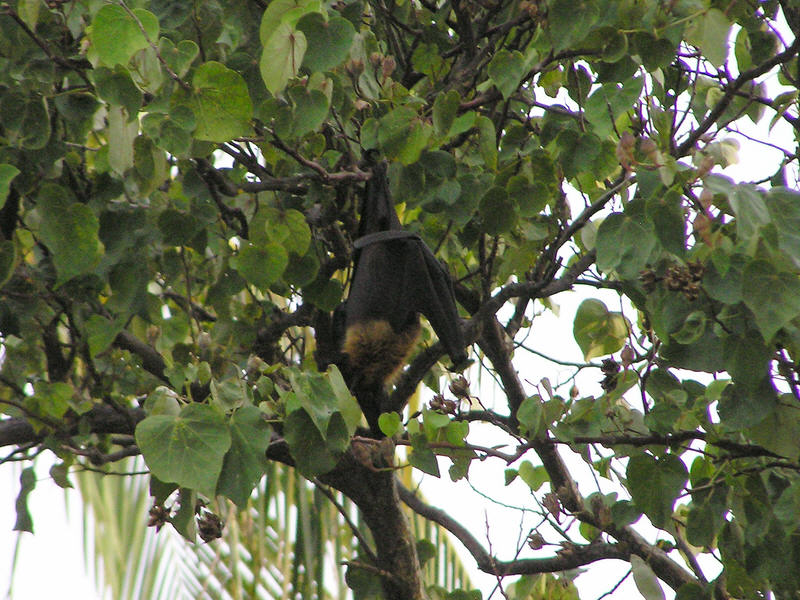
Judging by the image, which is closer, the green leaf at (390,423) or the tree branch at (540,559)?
the green leaf at (390,423)

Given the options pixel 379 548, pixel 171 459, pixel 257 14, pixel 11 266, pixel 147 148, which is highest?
pixel 257 14

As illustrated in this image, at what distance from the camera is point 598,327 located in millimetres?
3408

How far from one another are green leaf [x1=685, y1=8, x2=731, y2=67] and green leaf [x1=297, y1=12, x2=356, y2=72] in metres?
0.94

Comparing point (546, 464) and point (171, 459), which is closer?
point (171, 459)

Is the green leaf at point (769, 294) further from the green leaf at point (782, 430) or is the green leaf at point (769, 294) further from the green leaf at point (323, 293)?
the green leaf at point (323, 293)

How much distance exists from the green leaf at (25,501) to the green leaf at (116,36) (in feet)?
5.59

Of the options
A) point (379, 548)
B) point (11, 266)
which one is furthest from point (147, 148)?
point (379, 548)

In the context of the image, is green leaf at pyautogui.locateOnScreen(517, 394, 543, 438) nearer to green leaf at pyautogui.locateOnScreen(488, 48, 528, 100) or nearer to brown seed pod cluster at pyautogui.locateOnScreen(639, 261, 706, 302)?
brown seed pod cluster at pyautogui.locateOnScreen(639, 261, 706, 302)

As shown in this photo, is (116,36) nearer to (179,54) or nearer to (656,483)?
(179,54)

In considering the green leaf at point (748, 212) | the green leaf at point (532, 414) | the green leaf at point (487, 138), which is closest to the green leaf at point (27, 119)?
the green leaf at point (487, 138)

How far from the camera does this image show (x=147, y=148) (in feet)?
9.94

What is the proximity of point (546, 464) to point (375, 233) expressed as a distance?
1219 millimetres

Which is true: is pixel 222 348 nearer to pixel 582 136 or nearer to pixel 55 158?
pixel 55 158

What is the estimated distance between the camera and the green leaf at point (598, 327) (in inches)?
133
